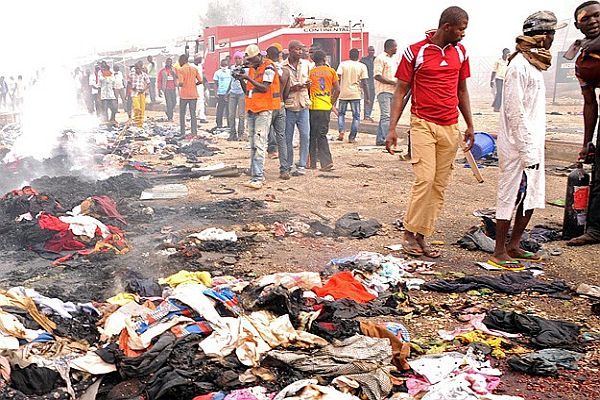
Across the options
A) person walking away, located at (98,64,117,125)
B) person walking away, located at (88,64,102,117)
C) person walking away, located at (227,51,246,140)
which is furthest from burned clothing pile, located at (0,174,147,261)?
person walking away, located at (88,64,102,117)

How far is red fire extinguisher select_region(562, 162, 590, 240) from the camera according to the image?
6.18 metres

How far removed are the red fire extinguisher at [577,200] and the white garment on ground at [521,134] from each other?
0.95 metres

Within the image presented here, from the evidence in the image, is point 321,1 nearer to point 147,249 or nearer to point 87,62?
point 87,62

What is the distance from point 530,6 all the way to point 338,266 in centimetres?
4943

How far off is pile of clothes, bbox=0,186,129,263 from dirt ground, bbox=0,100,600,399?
0.33 meters

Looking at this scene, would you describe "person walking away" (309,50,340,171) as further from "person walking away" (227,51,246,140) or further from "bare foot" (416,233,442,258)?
"bare foot" (416,233,442,258)

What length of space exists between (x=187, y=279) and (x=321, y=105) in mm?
6014

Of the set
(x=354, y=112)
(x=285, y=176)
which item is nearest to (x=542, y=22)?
(x=285, y=176)

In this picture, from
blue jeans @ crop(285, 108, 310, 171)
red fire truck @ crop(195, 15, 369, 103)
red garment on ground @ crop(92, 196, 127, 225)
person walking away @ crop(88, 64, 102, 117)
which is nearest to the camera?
red garment on ground @ crop(92, 196, 127, 225)

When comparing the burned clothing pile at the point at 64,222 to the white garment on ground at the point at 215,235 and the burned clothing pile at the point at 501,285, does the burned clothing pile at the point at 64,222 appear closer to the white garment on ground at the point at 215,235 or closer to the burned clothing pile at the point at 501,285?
the white garment on ground at the point at 215,235

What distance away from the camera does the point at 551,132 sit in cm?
1473

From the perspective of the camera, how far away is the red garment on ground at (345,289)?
4789 millimetres

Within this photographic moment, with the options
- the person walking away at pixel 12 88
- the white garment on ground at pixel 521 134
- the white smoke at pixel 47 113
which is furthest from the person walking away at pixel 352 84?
the person walking away at pixel 12 88

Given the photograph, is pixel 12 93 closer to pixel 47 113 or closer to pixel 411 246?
pixel 47 113
